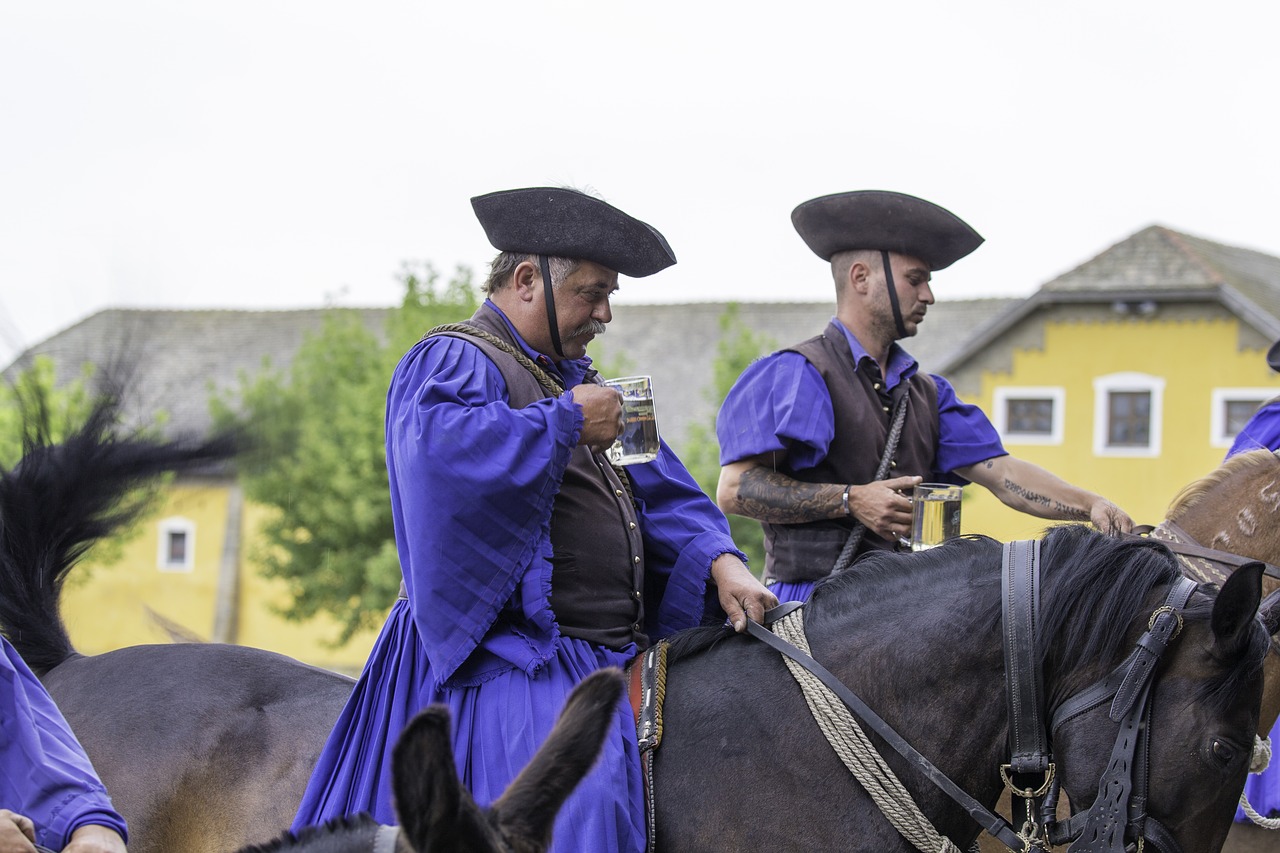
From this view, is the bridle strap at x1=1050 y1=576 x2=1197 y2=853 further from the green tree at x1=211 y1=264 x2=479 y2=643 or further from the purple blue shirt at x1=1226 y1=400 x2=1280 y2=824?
the green tree at x1=211 y1=264 x2=479 y2=643

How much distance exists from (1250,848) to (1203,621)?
6.10 feet

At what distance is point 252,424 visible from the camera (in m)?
4.39

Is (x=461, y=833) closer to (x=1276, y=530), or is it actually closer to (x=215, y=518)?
(x=1276, y=530)

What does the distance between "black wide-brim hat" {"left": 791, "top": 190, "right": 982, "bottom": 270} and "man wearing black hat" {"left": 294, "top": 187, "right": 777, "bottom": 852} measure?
4.01 ft

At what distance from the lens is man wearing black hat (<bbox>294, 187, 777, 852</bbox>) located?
2.85 meters

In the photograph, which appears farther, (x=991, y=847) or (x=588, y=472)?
(x=991, y=847)

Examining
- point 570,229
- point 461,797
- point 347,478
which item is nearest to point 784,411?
point 570,229

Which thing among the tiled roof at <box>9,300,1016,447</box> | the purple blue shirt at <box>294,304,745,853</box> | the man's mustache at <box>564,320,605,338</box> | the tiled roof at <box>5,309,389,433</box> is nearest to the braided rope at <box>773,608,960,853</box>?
the purple blue shirt at <box>294,304,745,853</box>

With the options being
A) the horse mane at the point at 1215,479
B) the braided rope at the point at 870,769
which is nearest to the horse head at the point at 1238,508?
the horse mane at the point at 1215,479

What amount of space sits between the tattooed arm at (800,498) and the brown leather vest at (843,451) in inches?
4.2

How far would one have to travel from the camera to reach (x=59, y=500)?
4309 millimetres

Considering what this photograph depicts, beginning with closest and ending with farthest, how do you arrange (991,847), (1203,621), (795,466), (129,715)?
(1203,621) → (991,847) → (129,715) → (795,466)

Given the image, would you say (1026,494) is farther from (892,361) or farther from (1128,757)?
(1128,757)

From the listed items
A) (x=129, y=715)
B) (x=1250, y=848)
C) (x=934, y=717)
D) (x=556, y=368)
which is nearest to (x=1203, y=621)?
(x=934, y=717)
